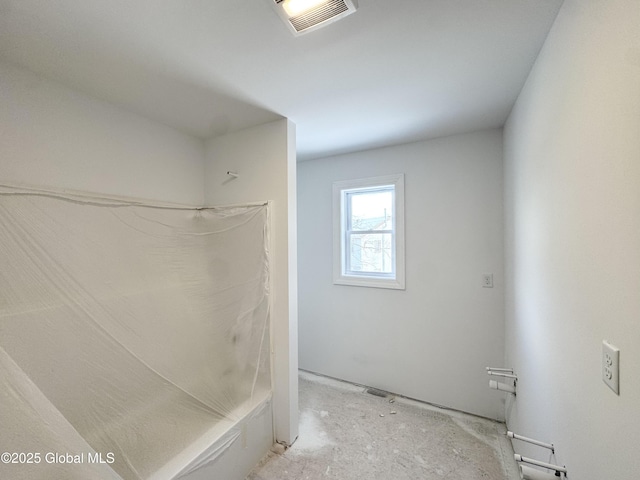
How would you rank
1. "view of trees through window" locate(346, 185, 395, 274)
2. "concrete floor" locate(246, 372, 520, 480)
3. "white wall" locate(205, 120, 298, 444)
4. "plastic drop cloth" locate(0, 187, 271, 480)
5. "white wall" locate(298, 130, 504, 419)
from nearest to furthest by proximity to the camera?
"plastic drop cloth" locate(0, 187, 271, 480) < "concrete floor" locate(246, 372, 520, 480) < "white wall" locate(205, 120, 298, 444) < "white wall" locate(298, 130, 504, 419) < "view of trees through window" locate(346, 185, 395, 274)

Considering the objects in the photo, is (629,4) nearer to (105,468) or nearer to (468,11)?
(468,11)

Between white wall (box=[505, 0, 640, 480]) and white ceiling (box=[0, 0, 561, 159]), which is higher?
white ceiling (box=[0, 0, 561, 159])

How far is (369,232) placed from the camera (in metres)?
2.79

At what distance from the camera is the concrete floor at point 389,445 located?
5.57ft

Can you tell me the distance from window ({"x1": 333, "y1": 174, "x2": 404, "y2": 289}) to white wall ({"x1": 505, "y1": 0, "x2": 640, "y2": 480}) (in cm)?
115

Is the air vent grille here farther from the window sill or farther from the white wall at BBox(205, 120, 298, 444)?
the window sill

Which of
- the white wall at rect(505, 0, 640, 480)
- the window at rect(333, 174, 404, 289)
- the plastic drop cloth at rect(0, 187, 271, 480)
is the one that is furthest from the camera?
the window at rect(333, 174, 404, 289)

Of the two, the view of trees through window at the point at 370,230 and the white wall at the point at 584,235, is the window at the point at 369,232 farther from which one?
the white wall at the point at 584,235

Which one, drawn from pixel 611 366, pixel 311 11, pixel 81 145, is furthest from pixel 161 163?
pixel 611 366

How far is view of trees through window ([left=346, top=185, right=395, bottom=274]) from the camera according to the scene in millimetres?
2693

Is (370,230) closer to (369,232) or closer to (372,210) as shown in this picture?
(369,232)

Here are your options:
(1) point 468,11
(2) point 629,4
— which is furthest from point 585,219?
(1) point 468,11

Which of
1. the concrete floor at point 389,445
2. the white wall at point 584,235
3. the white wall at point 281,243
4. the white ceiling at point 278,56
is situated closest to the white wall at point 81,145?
the white ceiling at point 278,56

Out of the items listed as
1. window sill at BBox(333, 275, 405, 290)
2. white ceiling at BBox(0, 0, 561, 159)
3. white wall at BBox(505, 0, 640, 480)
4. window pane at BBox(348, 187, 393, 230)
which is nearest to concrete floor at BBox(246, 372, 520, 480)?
white wall at BBox(505, 0, 640, 480)
